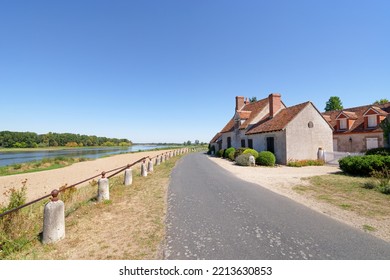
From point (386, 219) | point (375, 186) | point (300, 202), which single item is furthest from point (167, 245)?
point (375, 186)

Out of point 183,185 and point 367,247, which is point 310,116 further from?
point 367,247

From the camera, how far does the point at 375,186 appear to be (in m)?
7.86

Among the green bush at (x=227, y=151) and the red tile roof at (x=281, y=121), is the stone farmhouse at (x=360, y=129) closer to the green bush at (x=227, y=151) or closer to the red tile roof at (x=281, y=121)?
the red tile roof at (x=281, y=121)

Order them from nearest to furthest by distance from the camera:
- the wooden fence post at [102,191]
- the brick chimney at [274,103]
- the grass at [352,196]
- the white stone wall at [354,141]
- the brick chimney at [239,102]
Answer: the grass at [352,196]
the wooden fence post at [102,191]
the white stone wall at [354,141]
the brick chimney at [274,103]
the brick chimney at [239,102]

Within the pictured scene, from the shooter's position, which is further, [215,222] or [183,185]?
[183,185]

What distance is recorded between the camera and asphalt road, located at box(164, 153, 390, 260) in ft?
10.9

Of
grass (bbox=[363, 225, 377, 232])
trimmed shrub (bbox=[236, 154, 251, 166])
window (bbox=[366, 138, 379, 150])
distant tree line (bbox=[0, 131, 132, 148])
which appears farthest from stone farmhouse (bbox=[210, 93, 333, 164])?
distant tree line (bbox=[0, 131, 132, 148])

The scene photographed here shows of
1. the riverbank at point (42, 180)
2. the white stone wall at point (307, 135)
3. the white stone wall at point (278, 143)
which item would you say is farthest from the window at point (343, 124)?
the riverbank at point (42, 180)

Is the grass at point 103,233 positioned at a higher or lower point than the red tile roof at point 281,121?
lower

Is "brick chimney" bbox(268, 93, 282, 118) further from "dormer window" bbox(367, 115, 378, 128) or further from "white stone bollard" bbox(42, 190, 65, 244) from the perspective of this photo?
"white stone bollard" bbox(42, 190, 65, 244)

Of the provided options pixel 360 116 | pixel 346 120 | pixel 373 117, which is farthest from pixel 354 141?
pixel 360 116

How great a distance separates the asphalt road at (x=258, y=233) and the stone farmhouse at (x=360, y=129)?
2044 centimetres

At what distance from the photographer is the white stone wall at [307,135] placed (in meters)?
17.3
